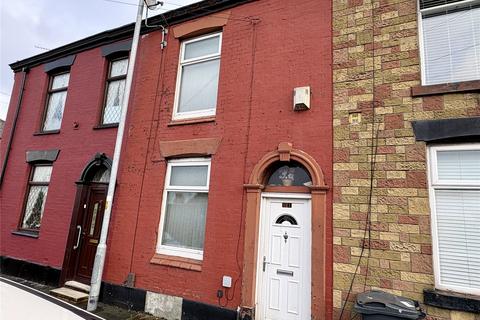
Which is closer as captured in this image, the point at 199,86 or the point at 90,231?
the point at 199,86

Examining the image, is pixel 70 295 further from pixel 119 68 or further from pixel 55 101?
pixel 55 101

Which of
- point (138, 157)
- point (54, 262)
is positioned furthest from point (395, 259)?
point (54, 262)

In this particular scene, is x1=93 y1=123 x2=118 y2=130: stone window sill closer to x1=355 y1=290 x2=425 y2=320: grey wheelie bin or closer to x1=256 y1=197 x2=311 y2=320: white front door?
x1=256 y1=197 x2=311 y2=320: white front door

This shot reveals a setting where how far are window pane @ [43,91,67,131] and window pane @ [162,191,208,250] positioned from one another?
16.9 feet

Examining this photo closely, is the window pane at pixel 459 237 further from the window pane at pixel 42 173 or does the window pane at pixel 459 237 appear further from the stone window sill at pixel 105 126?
the window pane at pixel 42 173

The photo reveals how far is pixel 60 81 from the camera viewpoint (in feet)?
31.8

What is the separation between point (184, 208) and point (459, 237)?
4.73 m

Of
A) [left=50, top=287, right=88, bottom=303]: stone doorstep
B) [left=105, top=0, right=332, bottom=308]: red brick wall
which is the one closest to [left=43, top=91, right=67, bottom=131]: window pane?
[left=105, top=0, right=332, bottom=308]: red brick wall

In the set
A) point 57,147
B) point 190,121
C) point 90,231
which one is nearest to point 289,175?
point 190,121

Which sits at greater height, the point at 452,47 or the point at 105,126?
the point at 452,47

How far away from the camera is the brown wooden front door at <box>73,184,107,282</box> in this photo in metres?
7.44

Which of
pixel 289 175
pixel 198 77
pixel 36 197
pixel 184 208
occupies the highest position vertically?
pixel 198 77

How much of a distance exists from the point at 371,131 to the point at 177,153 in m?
3.82

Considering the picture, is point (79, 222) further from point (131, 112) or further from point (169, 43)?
point (169, 43)
